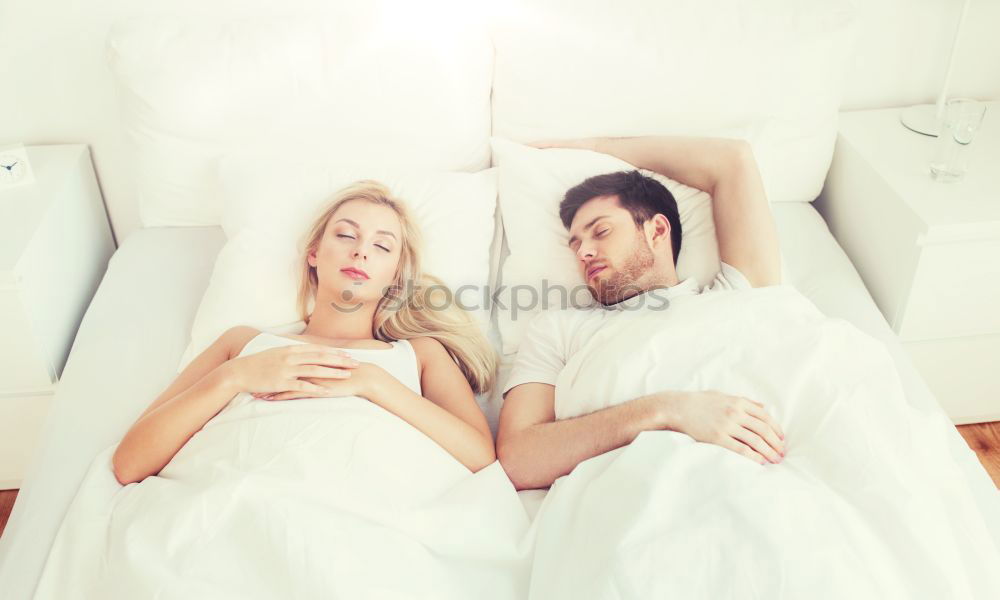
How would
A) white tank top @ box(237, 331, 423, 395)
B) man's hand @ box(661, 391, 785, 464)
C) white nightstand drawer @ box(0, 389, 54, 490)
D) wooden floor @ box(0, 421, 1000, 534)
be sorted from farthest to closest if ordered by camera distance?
wooden floor @ box(0, 421, 1000, 534) < white nightstand drawer @ box(0, 389, 54, 490) < white tank top @ box(237, 331, 423, 395) < man's hand @ box(661, 391, 785, 464)

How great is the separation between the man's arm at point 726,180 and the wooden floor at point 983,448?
0.82 meters

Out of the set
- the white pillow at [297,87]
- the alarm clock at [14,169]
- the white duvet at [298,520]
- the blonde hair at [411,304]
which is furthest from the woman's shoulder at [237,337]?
the alarm clock at [14,169]

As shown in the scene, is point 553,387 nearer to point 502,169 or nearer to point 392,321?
point 392,321

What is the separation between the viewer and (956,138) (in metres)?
1.80

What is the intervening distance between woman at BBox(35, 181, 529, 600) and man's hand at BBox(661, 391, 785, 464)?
0.30 metres

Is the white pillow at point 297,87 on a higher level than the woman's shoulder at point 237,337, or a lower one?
higher

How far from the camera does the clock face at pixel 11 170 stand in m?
1.89

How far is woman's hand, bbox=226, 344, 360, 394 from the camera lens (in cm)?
135

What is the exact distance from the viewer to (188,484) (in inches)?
48.4

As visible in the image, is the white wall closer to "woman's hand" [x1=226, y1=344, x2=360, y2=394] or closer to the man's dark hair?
the man's dark hair

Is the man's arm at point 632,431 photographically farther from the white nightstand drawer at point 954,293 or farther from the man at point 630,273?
the white nightstand drawer at point 954,293

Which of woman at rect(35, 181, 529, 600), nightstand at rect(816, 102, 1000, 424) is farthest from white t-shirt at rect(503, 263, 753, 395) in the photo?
nightstand at rect(816, 102, 1000, 424)

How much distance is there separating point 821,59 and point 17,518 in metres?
1.82

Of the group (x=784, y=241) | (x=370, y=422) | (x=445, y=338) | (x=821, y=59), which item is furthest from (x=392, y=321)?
(x=821, y=59)
